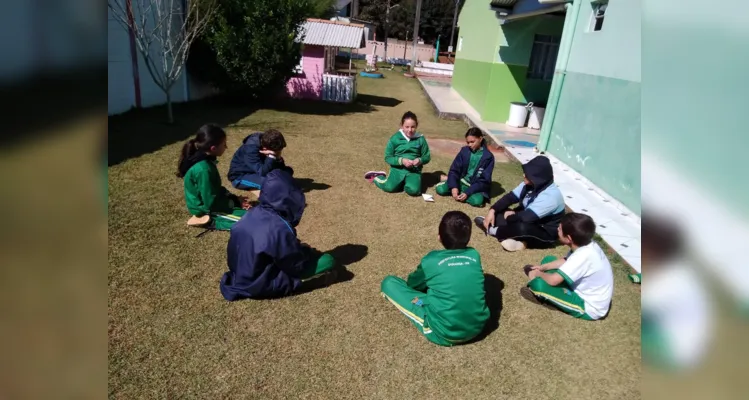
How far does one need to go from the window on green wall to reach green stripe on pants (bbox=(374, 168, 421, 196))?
8.31 metres

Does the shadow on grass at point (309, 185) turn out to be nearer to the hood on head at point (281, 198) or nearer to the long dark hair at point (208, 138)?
the long dark hair at point (208, 138)

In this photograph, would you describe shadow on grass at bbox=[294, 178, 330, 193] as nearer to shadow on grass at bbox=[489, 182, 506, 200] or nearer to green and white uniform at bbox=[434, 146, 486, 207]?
green and white uniform at bbox=[434, 146, 486, 207]

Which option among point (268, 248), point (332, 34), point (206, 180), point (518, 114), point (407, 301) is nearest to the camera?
point (268, 248)

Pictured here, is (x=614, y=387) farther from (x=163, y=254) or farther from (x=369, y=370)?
(x=163, y=254)

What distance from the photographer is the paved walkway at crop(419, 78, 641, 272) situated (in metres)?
5.30

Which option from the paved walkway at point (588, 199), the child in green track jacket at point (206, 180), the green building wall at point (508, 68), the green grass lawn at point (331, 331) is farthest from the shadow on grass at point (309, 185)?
the green building wall at point (508, 68)

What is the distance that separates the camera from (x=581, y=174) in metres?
7.85

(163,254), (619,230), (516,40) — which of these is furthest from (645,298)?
(516,40)

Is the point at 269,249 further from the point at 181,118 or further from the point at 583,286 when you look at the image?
the point at 181,118

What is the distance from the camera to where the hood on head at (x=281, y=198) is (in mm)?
3609

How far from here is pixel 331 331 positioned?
135 inches

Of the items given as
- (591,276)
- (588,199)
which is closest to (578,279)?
(591,276)

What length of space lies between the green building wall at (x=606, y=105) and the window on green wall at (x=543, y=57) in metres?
4.47

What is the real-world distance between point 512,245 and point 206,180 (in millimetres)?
3327
